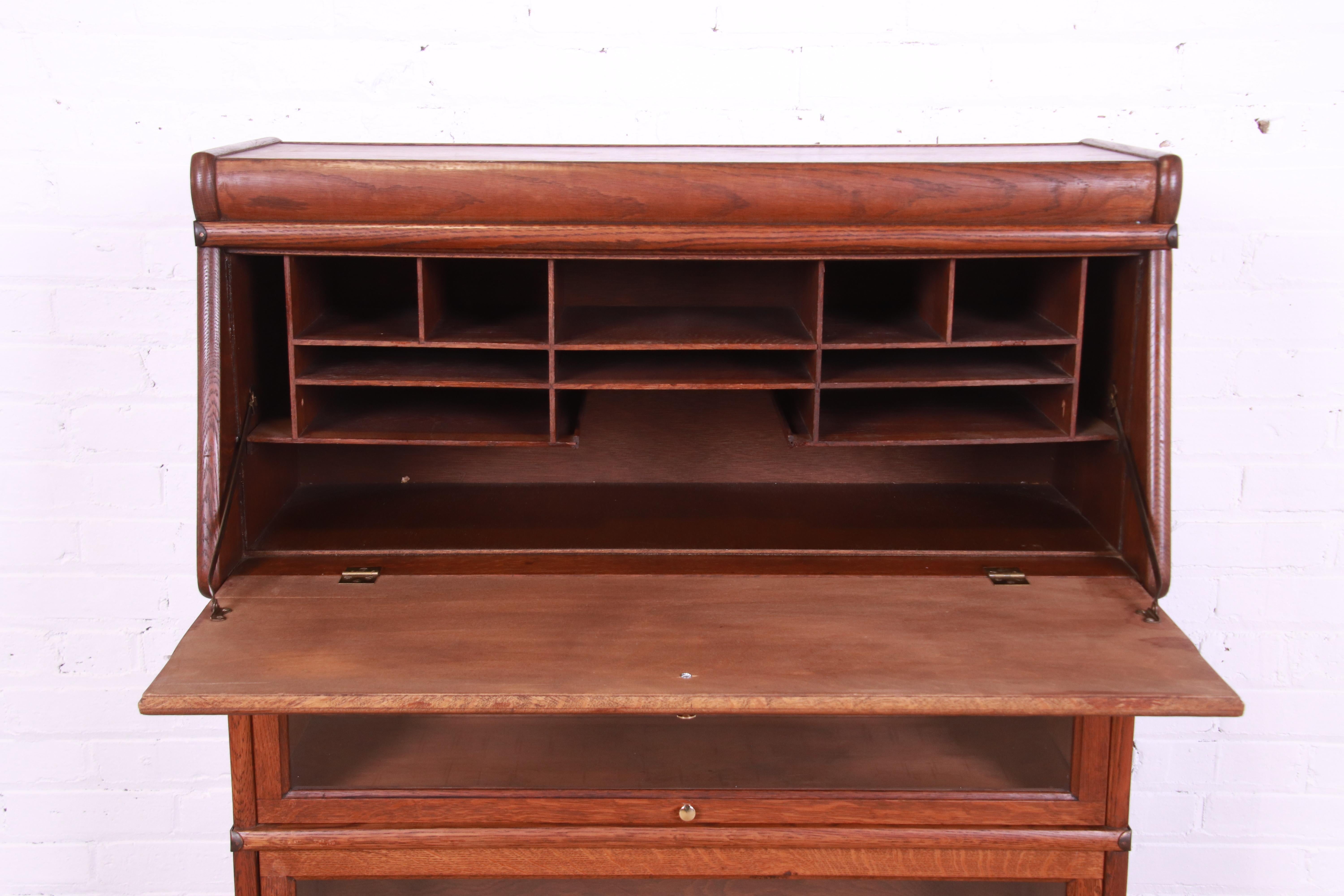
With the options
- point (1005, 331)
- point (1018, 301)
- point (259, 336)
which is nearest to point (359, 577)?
point (259, 336)

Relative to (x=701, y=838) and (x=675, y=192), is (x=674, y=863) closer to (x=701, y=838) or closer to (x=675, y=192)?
(x=701, y=838)

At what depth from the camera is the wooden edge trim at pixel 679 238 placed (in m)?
1.73

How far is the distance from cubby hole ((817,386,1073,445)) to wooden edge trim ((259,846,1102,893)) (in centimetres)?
59

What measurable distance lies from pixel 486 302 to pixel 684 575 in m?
0.60

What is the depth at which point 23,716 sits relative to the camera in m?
2.58

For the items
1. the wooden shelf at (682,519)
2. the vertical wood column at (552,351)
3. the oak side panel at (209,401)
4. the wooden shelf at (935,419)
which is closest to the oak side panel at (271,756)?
the oak side panel at (209,401)

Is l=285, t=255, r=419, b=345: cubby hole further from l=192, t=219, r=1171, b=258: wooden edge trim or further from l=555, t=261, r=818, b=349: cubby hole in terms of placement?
l=555, t=261, r=818, b=349: cubby hole

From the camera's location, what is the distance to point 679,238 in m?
1.74

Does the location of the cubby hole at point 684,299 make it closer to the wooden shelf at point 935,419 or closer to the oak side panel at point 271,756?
the wooden shelf at point 935,419

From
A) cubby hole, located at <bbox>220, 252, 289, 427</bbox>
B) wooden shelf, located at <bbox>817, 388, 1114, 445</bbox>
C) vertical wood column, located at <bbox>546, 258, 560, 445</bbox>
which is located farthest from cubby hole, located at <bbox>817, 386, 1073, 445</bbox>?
cubby hole, located at <bbox>220, 252, 289, 427</bbox>

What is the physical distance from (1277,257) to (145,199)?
2156 mm

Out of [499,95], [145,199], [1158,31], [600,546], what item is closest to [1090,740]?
[600,546]

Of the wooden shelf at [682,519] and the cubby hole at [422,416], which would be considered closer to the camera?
the cubby hole at [422,416]

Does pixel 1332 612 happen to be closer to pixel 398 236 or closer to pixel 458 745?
pixel 458 745
